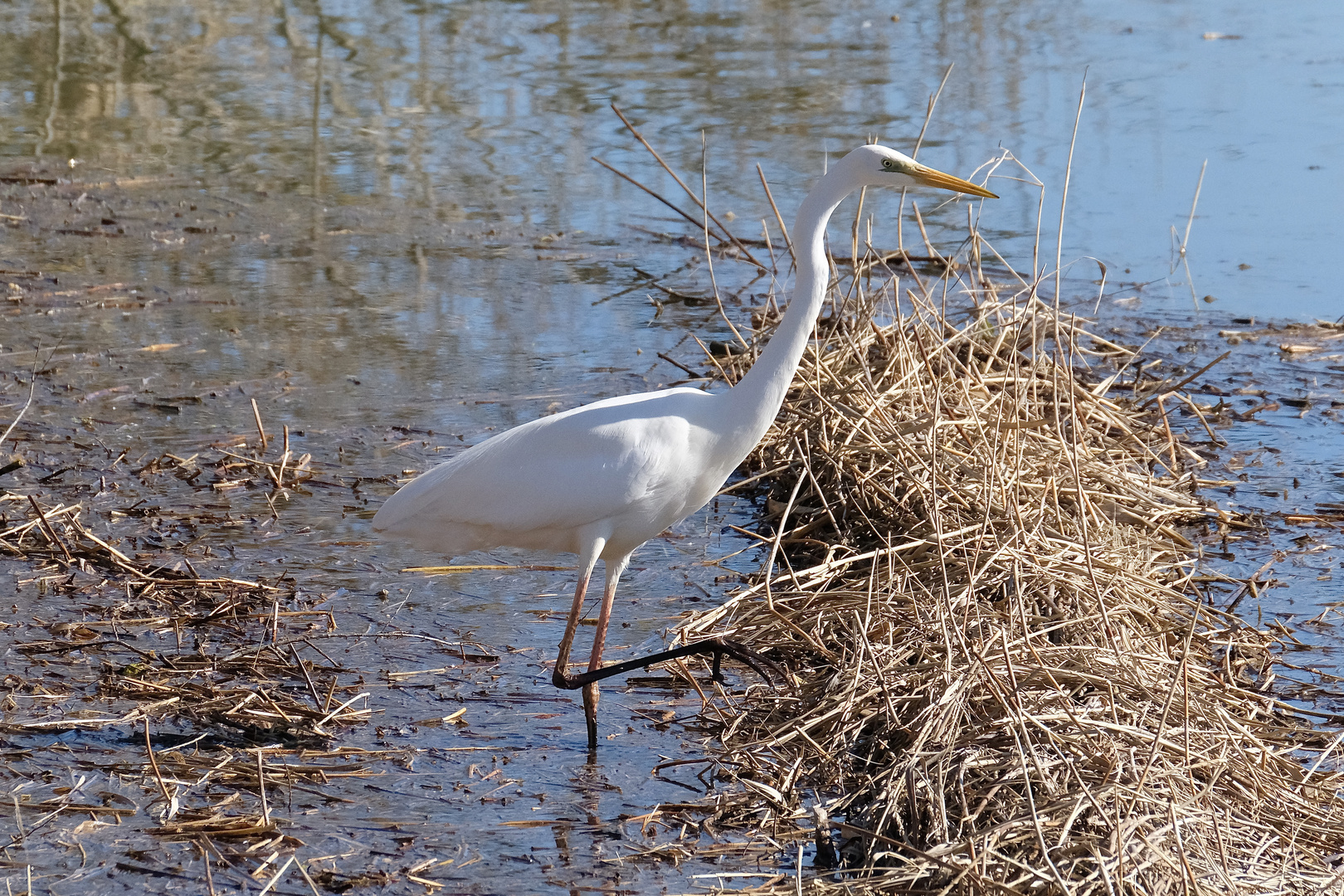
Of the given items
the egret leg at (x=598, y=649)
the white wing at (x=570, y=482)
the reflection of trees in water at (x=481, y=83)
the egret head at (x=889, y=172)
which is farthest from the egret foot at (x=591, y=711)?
the reflection of trees in water at (x=481, y=83)

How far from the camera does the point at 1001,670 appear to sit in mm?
3660

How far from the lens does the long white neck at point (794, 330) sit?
12.8 feet

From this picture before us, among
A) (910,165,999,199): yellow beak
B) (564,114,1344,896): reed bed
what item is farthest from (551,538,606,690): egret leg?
(910,165,999,199): yellow beak

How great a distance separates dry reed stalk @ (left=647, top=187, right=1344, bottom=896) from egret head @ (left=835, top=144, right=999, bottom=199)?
639mm

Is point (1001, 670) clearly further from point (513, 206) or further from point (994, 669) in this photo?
point (513, 206)

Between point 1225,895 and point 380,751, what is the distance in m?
2.05

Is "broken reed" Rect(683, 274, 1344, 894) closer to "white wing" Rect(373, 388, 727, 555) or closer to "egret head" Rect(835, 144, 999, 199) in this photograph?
"egret head" Rect(835, 144, 999, 199)

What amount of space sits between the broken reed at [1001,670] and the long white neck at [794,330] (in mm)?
441

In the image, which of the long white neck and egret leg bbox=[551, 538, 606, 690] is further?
egret leg bbox=[551, 538, 606, 690]

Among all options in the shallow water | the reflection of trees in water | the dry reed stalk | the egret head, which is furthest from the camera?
the reflection of trees in water

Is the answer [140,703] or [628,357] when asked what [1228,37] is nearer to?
[628,357]

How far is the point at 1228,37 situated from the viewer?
13516 millimetres

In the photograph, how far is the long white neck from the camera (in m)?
3.91

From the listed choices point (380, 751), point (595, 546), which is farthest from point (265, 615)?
point (595, 546)
